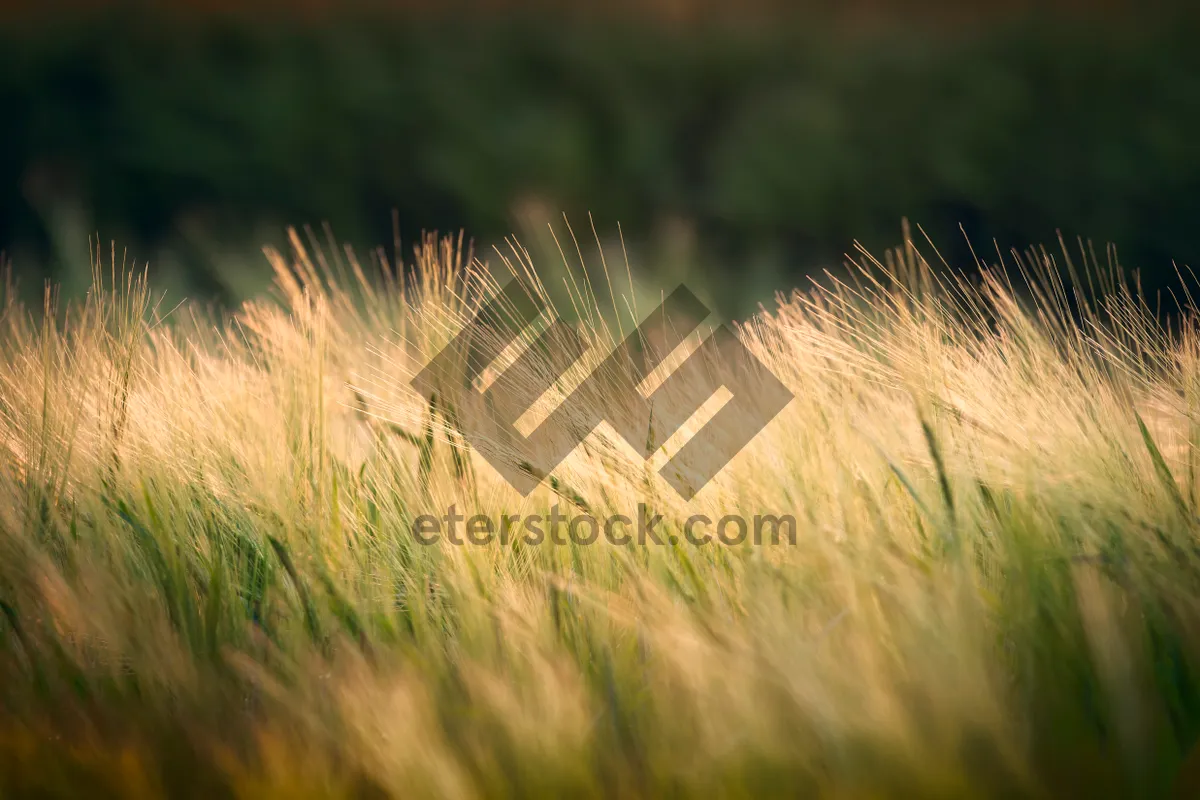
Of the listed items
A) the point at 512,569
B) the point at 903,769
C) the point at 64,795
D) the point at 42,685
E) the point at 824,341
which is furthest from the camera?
the point at 824,341

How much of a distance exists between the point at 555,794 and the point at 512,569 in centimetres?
47

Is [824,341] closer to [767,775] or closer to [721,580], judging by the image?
[721,580]

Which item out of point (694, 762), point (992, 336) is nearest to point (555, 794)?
point (694, 762)

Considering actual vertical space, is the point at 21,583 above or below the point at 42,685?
above

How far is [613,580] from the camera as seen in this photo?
1296mm

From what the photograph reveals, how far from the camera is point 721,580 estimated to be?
121 cm

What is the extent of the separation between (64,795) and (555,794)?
22.1 inches

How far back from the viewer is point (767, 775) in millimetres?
906

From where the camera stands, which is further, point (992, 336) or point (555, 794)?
point (992, 336)

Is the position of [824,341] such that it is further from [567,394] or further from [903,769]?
[903,769]

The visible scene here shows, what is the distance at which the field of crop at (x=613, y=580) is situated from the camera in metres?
0.93

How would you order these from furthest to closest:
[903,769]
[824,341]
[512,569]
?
[824,341] < [512,569] < [903,769]

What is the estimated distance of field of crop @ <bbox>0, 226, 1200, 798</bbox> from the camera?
3.05 feet

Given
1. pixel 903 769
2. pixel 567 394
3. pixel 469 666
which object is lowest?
pixel 903 769
